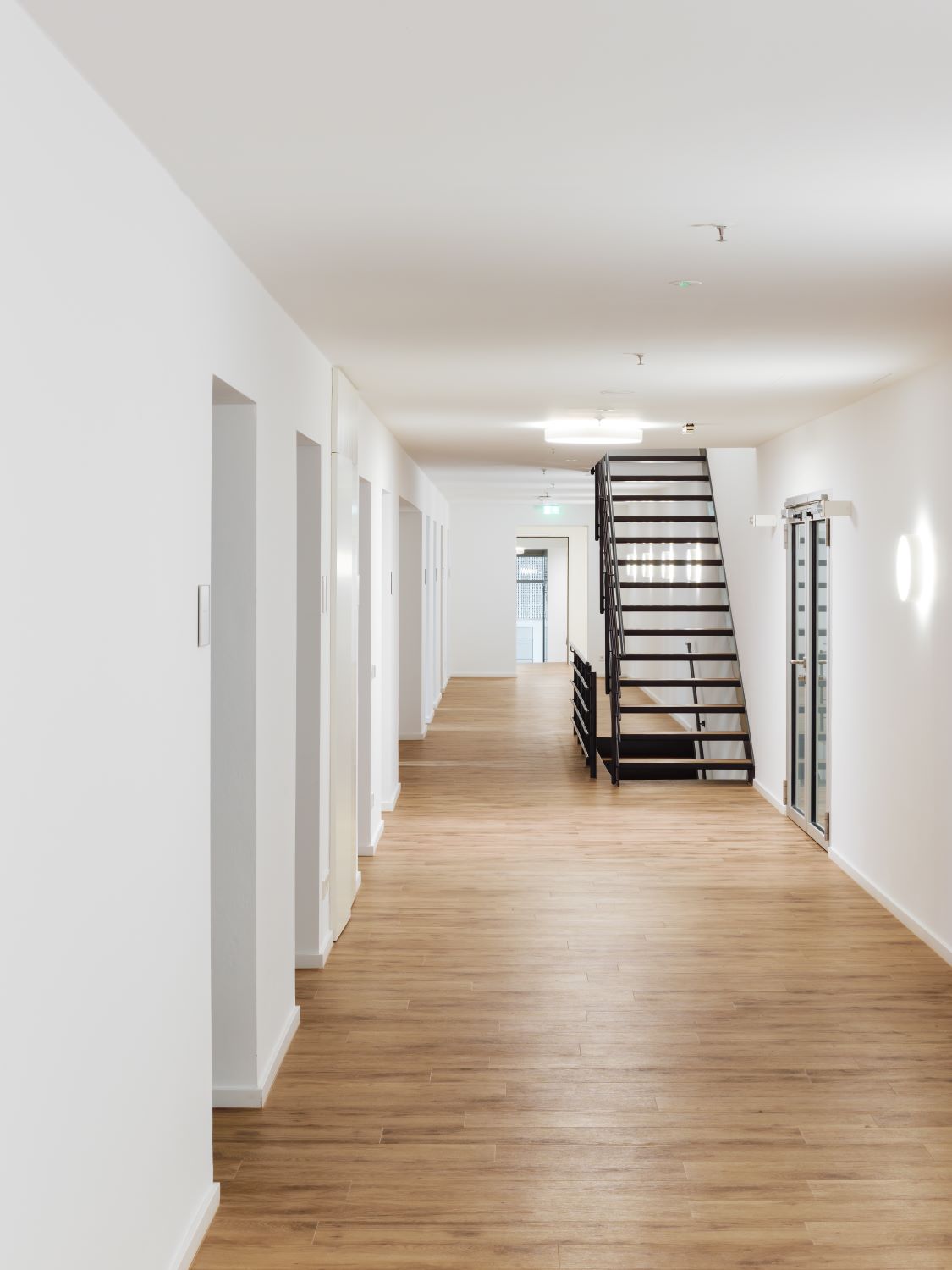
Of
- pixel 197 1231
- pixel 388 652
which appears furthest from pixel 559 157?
pixel 388 652

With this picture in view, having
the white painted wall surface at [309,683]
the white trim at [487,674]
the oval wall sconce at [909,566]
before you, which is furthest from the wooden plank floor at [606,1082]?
the white trim at [487,674]

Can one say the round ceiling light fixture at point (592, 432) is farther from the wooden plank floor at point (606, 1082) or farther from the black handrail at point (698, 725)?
the black handrail at point (698, 725)

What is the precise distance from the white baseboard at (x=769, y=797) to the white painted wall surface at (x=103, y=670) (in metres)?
6.02

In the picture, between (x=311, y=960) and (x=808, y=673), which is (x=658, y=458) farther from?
(x=311, y=960)

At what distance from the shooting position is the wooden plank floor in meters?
3.06

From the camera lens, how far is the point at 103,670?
2.24 m

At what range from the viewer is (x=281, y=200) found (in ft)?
9.34

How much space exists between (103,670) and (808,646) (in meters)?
6.22

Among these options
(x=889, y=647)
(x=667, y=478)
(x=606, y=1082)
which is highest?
(x=667, y=478)

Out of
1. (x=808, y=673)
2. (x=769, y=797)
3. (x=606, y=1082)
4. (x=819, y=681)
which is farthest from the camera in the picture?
(x=769, y=797)

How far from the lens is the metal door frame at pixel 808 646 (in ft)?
23.7

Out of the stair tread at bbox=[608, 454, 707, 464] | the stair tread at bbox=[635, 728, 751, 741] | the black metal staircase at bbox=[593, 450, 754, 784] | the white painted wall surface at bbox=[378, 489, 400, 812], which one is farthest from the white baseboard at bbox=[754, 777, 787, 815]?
the stair tread at bbox=[608, 454, 707, 464]

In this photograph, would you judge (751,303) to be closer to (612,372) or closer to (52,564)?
(612,372)

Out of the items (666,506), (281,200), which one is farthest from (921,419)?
(666,506)
